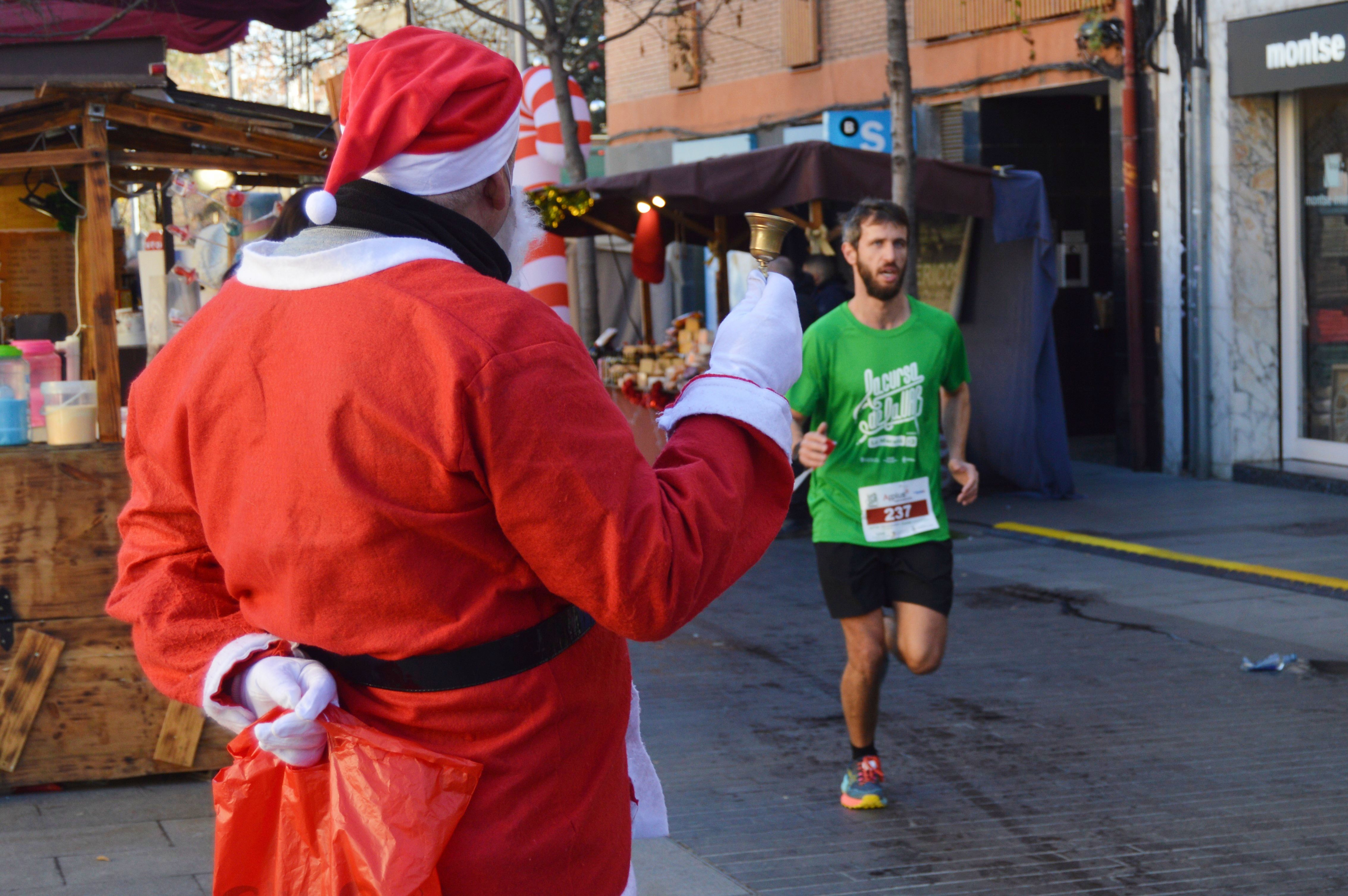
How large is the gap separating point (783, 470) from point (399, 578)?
0.51 m

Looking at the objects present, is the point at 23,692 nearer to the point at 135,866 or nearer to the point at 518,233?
the point at 135,866

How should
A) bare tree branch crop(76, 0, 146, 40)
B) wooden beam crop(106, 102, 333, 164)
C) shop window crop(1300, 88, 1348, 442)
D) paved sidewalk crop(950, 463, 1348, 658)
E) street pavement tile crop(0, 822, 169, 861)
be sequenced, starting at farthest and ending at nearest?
shop window crop(1300, 88, 1348, 442), bare tree branch crop(76, 0, 146, 40), paved sidewalk crop(950, 463, 1348, 658), wooden beam crop(106, 102, 333, 164), street pavement tile crop(0, 822, 169, 861)

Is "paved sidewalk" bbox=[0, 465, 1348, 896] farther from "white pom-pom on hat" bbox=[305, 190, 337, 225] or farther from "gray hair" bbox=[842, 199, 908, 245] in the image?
"white pom-pom on hat" bbox=[305, 190, 337, 225]

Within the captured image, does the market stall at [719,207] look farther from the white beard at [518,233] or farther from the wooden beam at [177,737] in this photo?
the white beard at [518,233]

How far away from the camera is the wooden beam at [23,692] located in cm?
504

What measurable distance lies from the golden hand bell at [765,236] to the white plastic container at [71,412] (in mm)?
3648

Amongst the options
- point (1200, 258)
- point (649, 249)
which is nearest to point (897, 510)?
point (1200, 258)

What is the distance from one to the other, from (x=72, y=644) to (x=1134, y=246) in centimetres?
1085

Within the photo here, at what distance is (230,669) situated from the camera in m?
1.94

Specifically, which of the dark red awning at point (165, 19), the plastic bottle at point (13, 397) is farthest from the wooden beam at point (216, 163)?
the dark red awning at point (165, 19)

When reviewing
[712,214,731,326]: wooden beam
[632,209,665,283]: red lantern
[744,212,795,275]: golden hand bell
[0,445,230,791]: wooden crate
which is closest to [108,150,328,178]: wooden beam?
[0,445,230,791]: wooden crate

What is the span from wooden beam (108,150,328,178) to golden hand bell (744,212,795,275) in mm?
3697

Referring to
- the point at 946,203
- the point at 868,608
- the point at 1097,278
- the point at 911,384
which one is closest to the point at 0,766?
the point at 868,608

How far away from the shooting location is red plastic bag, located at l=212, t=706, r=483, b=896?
5.80 ft
